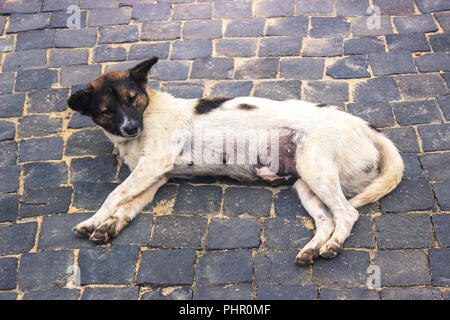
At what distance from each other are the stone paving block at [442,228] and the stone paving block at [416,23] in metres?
2.99

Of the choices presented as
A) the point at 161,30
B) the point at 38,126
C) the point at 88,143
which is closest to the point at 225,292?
the point at 88,143

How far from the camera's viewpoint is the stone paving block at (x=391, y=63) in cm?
620

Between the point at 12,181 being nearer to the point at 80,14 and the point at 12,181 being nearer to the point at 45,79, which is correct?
the point at 45,79

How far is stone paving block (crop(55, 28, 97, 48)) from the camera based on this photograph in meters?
7.17

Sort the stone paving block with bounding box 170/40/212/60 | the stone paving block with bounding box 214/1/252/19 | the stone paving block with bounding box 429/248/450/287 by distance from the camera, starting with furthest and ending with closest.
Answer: the stone paving block with bounding box 214/1/252/19, the stone paving block with bounding box 170/40/212/60, the stone paving block with bounding box 429/248/450/287

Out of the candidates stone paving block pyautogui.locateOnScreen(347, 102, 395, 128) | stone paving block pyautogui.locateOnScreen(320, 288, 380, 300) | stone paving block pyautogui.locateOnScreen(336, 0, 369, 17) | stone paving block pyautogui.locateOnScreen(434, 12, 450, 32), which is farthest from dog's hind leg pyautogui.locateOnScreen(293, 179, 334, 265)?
stone paving block pyautogui.locateOnScreen(434, 12, 450, 32)

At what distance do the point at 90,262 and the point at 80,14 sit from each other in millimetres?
4350

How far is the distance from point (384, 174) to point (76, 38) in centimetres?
458

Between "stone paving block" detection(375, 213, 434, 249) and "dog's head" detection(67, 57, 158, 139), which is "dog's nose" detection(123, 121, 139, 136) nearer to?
"dog's head" detection(67, 57, 158, 139)

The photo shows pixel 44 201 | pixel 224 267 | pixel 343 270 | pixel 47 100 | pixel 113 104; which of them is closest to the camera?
pixel 343 270

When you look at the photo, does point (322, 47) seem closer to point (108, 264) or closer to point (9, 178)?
point (108, 264)

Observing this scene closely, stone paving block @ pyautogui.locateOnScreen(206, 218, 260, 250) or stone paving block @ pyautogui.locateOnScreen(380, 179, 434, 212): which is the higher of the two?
stone paving block @ pyautogui.locateOnScreen(380, 179, 434, 212)

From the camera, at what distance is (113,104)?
16.7 feet

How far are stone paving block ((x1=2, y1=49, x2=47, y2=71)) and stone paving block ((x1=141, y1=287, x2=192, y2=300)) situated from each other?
3.93 m
